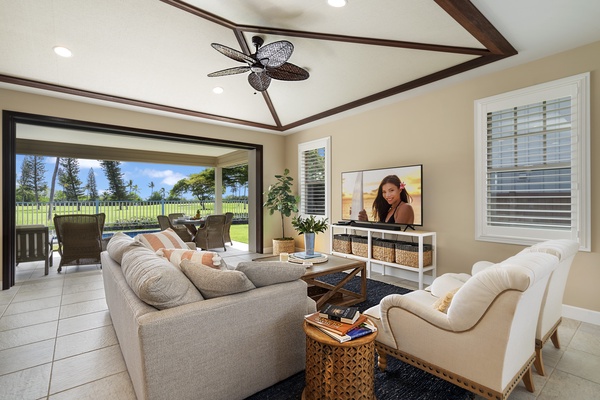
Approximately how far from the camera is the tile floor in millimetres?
1819

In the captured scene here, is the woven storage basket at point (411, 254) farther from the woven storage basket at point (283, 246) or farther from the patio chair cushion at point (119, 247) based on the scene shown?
the patio chair cushion at point (119, 247)

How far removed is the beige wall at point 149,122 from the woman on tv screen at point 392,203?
9.36 ft

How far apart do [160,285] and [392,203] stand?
341cm

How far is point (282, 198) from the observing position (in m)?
6.00

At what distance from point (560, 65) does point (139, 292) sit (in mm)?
4219

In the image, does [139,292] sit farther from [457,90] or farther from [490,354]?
[457,90]

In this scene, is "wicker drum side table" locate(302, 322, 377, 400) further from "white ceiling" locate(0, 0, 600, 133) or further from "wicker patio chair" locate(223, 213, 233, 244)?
"wicker patio chair" locate(223, 213, 233, 244)

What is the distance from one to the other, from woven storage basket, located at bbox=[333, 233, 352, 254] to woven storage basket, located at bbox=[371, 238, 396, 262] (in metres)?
0.45

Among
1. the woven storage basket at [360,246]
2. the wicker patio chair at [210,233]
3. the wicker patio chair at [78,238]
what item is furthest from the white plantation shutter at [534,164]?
the wicker patio chair at [78,238]

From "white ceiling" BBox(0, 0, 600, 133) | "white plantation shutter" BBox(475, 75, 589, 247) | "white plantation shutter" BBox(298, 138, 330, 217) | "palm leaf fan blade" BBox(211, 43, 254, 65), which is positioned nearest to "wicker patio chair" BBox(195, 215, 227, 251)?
"white plantation shutter" BBox(298, 138, 330, 217)

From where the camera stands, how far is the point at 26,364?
213 cm

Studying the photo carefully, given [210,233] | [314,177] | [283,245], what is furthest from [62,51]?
[283,245]

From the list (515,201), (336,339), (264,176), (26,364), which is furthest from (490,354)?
(264,176)

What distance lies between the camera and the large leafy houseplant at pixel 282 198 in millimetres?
5938
